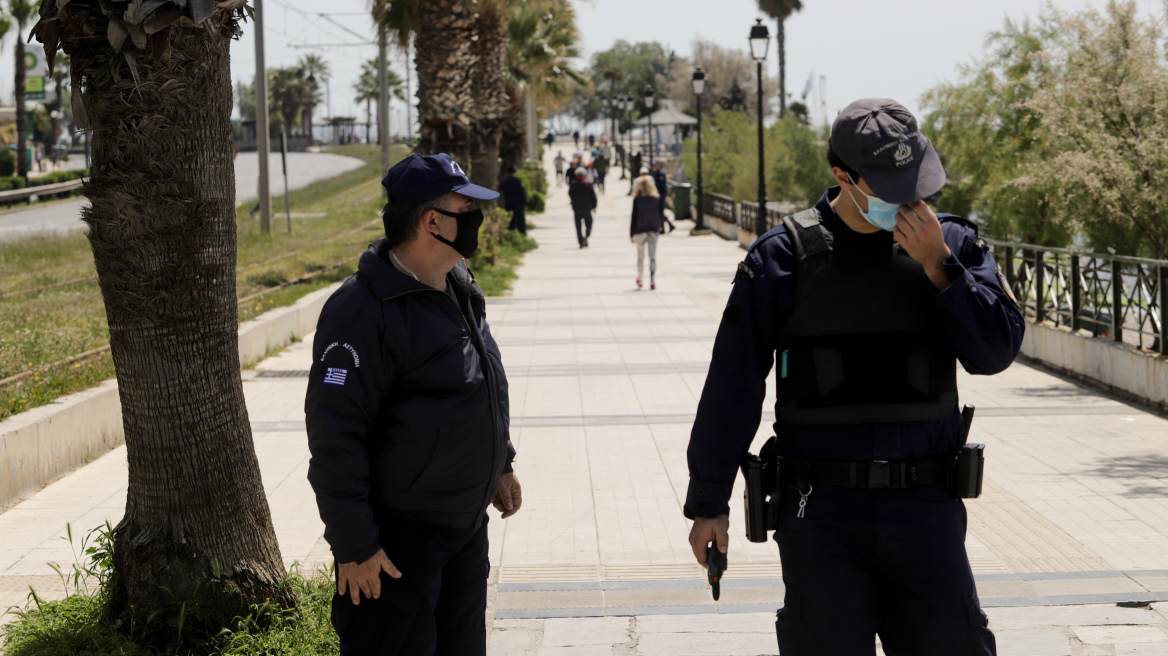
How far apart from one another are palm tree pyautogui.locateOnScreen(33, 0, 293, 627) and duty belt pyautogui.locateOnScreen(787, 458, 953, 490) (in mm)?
2239

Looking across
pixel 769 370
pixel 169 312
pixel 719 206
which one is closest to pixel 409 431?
pixel 769 370

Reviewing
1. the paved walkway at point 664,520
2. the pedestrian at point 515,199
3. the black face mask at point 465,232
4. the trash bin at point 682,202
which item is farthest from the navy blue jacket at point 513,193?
the black face mask at point 465,232

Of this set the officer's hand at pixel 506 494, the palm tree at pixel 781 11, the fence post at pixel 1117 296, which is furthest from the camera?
the palm tree at pixel 781 11

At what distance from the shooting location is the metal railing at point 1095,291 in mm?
8609

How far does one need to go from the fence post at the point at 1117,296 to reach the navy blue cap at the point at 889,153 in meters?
7.01

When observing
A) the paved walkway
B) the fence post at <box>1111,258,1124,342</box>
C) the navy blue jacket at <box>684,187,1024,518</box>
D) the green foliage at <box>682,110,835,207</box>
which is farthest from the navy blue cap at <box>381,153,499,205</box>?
the green foliage at <box>682,110,835,207</box>

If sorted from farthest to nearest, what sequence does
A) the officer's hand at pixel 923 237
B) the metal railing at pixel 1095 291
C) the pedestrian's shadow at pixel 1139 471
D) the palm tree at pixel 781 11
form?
the palm tree at pixel 781 11 < the metal railing at pixel 1095 291 < the pedestrian's shadow at pixel 1139 471 < the officer's hand at pixel 923 237

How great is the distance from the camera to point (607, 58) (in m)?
147

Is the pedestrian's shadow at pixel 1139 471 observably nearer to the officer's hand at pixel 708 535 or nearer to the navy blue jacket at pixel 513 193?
the officer's hand at pixel 708 535

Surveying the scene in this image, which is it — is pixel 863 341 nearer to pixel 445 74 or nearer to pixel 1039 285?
pixel 1039 285

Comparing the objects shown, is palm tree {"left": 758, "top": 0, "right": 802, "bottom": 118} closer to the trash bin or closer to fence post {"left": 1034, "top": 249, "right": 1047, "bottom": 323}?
the trash bin

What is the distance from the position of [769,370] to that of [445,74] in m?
17.4

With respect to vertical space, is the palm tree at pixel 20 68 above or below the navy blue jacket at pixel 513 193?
above

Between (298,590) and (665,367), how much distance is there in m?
6.44
